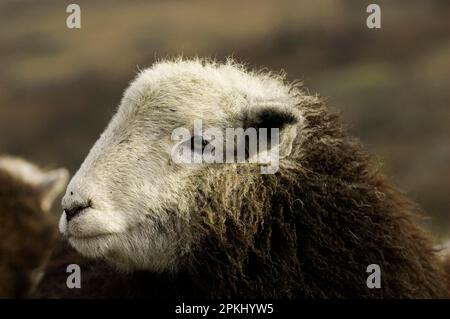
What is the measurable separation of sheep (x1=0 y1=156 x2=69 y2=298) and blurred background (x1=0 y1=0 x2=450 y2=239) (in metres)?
16.5

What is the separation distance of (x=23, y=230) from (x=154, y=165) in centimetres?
311

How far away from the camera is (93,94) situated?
3412 cm

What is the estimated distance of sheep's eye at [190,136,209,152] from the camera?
19.3 ft

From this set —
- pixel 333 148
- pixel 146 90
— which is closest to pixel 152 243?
pixel 146 90

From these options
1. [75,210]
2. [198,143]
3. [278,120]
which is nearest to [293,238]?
[278,120]

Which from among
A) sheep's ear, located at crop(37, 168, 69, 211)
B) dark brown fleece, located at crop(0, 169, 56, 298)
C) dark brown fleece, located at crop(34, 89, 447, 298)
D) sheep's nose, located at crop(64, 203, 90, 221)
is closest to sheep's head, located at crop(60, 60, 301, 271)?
sheep's nose, located at crop(64, 203, 90, 221)

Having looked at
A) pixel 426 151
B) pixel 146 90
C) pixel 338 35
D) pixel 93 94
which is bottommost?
pixel 146 90

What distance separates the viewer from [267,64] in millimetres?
33344

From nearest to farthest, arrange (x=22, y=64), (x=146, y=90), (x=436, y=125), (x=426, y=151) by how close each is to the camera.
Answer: (x=146, y=90) < (x=426, y=151) < (x=436, y=125) < (x=22, y=64)

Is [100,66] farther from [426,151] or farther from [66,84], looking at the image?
[426,151]

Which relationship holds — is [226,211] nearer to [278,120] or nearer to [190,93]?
[278,120]

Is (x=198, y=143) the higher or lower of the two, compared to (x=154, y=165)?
higher

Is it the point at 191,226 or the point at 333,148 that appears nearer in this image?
the point at 191,226

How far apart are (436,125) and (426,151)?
7.14ft
